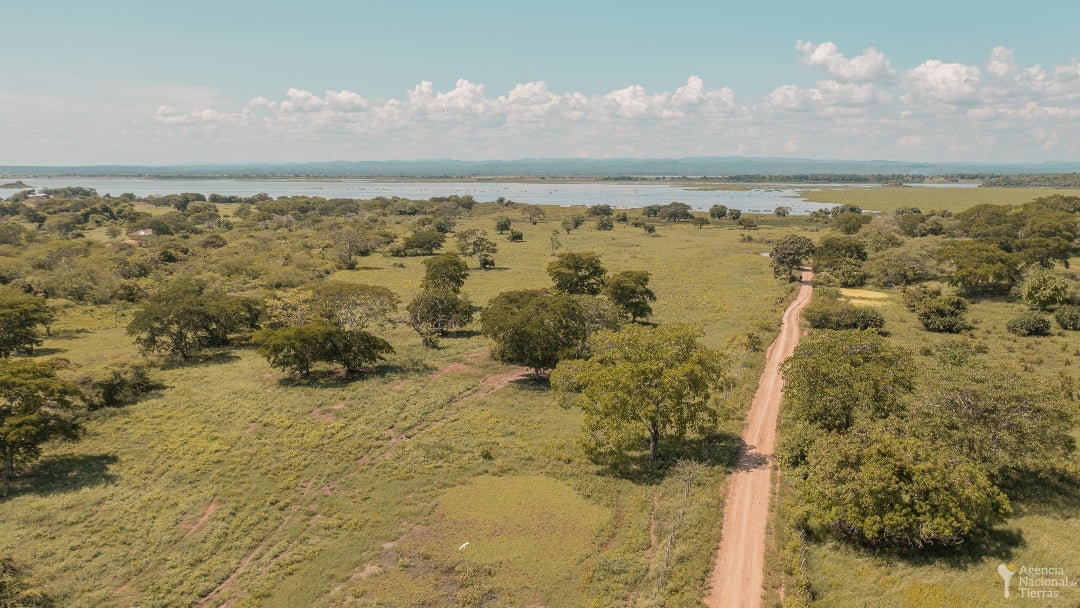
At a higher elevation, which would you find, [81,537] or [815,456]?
[815,456]

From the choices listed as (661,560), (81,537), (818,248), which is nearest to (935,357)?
(661,560)

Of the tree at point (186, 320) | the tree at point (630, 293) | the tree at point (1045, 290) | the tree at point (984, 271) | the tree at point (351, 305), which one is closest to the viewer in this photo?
the tree at point (186, 320)

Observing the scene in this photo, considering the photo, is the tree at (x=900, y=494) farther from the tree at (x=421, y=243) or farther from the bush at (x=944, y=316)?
the tree at (x=421, y=243)

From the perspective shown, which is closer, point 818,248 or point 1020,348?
point 1020,348

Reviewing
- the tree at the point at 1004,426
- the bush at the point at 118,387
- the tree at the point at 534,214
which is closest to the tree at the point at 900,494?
the tree at the point at 1004,426

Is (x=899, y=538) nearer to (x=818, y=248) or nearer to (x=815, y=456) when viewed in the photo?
(x=815, y=456)

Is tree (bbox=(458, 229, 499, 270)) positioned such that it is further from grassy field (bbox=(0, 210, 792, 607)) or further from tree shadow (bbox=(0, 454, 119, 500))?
tree shadow (bbox=(0, 454, 119, 500))
